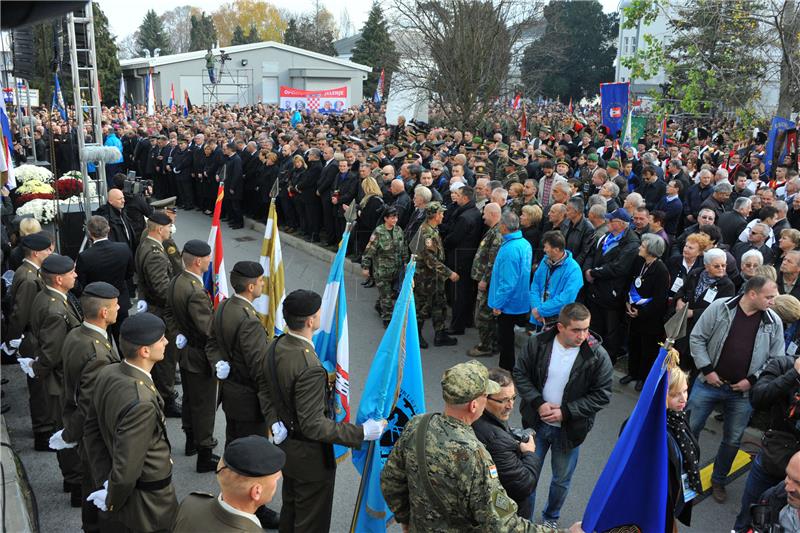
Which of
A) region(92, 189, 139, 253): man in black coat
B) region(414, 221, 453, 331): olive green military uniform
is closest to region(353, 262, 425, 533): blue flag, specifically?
region(414, 221, 453, 331): olive green military uniform

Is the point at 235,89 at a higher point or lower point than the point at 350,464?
higher

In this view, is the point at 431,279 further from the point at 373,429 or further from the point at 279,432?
the point at 279,432

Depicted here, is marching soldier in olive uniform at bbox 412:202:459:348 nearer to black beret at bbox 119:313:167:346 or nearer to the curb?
the curb

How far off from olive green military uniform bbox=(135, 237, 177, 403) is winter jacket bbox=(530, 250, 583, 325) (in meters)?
3.85

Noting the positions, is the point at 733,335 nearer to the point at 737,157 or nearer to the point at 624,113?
the point at 737,157

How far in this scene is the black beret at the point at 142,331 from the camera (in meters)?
4.14

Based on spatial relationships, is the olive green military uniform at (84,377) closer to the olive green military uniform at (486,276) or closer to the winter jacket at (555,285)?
the winter jacket at (555,285)

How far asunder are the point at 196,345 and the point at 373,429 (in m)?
2.42

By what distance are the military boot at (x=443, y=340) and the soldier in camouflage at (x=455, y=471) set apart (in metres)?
5.79

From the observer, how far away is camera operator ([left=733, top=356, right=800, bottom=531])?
4676mm

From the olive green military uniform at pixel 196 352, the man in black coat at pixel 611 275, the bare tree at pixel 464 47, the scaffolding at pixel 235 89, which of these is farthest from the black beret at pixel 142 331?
the scaffolding at pixel 235 89

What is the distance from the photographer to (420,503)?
345cm

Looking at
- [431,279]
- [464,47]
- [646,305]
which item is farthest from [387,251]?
[464,47]

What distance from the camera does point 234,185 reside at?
1622 cm
